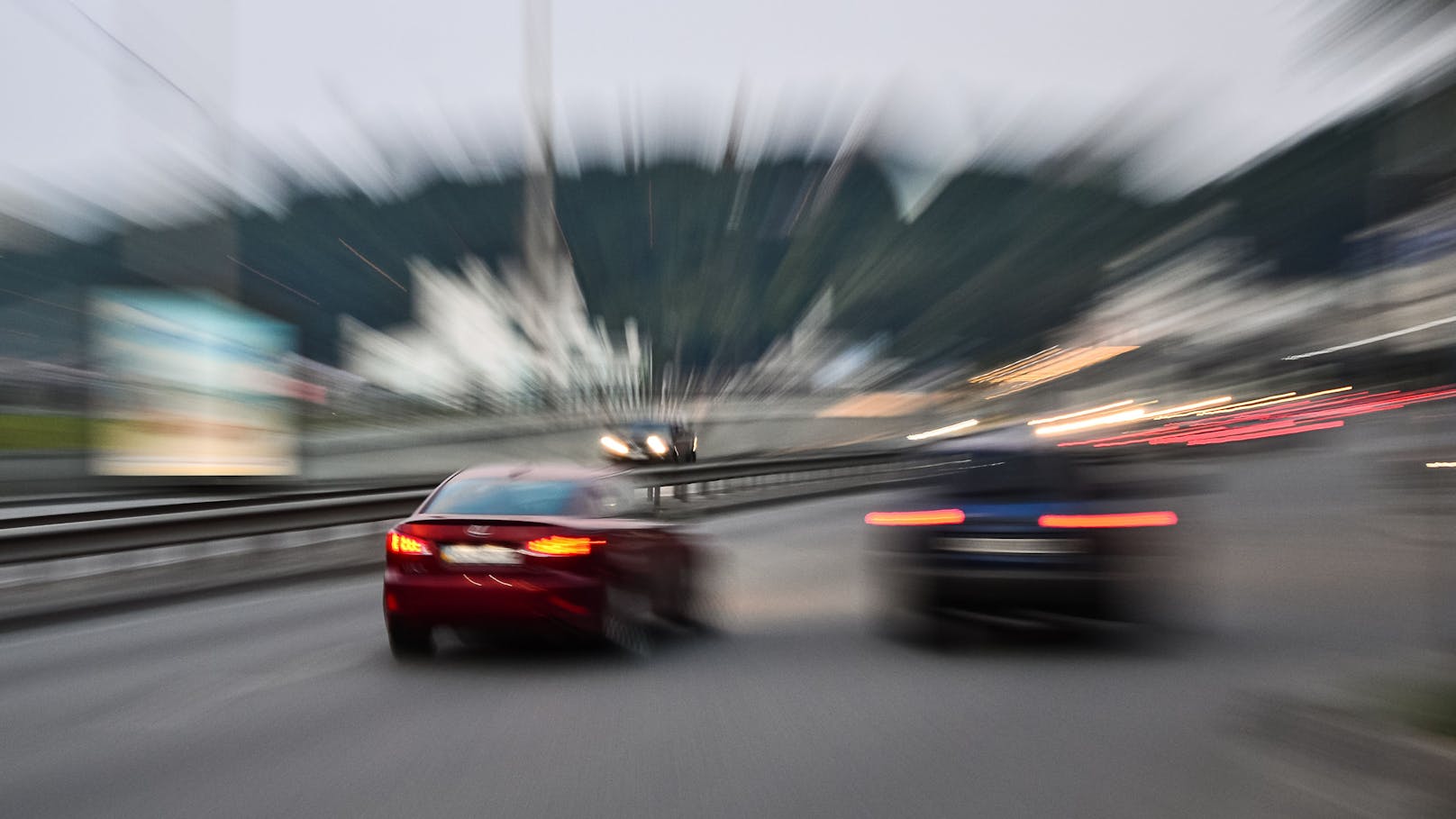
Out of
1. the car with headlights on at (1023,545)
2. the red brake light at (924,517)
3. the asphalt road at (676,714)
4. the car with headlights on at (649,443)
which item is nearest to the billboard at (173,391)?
the asphalt road at (676,714)

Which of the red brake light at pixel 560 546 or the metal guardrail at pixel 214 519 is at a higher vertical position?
the metal guardrail at pixel 214 519

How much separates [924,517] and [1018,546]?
692 millimetres

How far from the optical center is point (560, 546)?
28.0ft

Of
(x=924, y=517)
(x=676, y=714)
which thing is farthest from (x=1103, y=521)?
(x=676, y=714)

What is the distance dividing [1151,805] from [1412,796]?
2.85ft

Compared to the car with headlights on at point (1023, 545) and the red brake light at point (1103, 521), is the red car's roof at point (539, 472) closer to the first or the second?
the car with headlights on at point (1023, 545)

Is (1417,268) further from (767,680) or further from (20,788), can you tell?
(20,788)

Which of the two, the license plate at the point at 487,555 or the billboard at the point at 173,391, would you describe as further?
the billboard at the point at 173,391

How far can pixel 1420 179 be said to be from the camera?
467 centimetres

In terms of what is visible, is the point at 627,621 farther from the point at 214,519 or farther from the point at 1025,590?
the point at 214,519

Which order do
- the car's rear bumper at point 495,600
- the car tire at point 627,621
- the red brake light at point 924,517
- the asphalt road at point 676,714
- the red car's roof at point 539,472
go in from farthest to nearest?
the red car's roof at point 539,472, the red brake light at point 924,517, the car tire at point 627,621, the car's rear bumper at point 495,600, the asphalt road at point 676,714

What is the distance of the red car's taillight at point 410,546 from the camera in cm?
853

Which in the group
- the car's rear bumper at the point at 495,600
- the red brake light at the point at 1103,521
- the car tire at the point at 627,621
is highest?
the red brake light at the point at 1103,521

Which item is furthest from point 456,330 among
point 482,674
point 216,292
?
point 482,674
